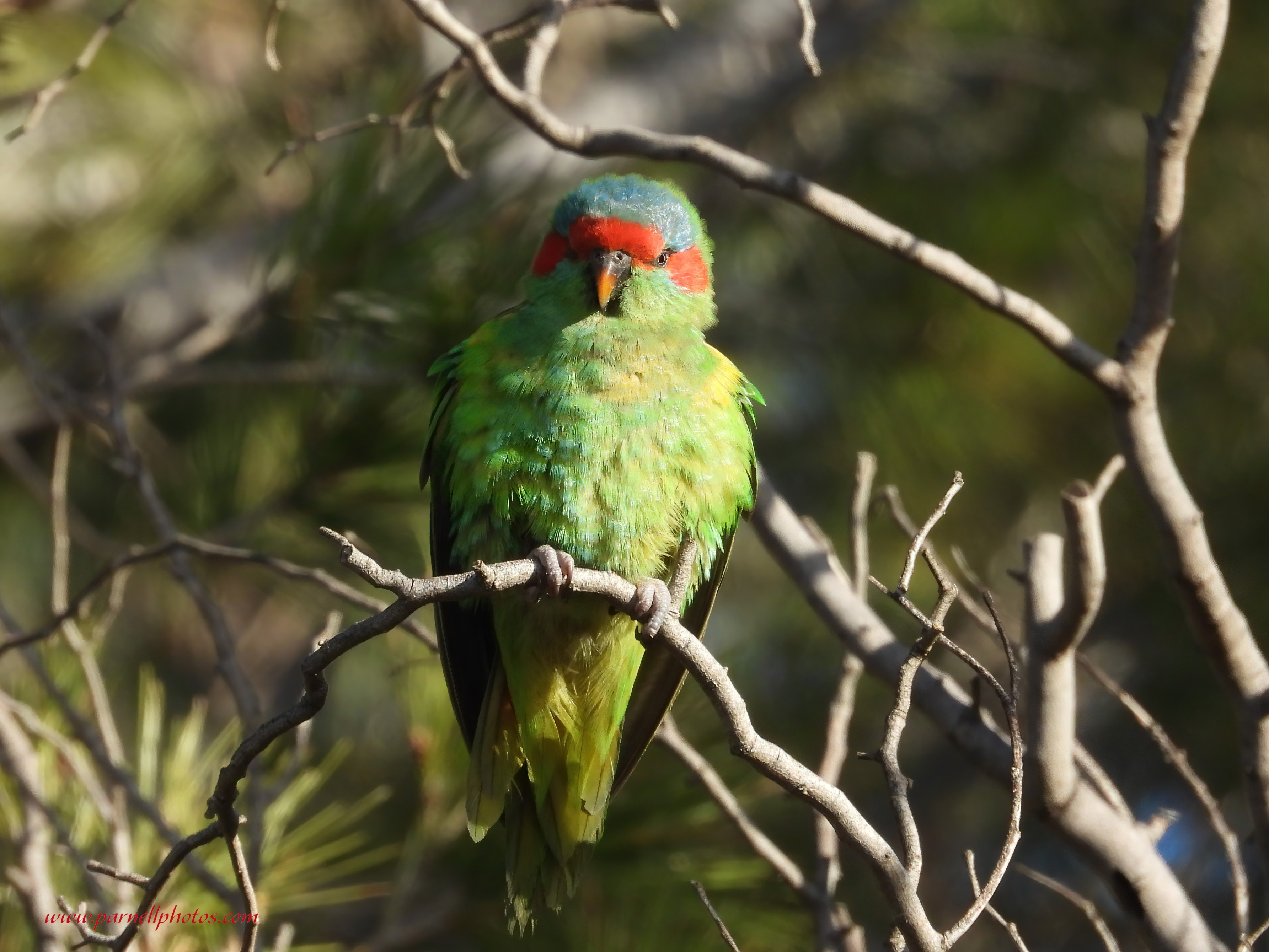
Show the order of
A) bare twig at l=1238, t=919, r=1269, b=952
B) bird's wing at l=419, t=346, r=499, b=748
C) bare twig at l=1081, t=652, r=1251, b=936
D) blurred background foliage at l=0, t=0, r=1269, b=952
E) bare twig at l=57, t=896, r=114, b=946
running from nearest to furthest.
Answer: bare twig at l=57, t=896, r=114, b=946 < bare twig at l=1238, t=919, r=1269, b=952 < bare twig at l=1081, t=652, r=1251, b=936 < bird's wing at l=419, t=346, r=499, b=748 < blurred background foliage at l=0, t=0, r=1269, b=952

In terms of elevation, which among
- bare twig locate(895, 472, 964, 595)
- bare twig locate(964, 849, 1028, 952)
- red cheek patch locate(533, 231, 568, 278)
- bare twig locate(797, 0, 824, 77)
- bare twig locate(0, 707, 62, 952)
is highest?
bare twig locate(797, 0, 824, 77)

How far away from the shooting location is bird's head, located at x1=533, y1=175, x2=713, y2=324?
293cm

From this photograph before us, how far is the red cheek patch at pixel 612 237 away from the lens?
9.62 ft

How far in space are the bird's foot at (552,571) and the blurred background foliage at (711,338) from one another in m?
0.89

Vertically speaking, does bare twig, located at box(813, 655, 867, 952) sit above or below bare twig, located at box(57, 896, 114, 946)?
above

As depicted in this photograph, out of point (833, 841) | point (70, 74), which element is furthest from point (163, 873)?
point (70, 74)

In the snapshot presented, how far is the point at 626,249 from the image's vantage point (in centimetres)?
295

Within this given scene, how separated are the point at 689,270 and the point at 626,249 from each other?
220mm

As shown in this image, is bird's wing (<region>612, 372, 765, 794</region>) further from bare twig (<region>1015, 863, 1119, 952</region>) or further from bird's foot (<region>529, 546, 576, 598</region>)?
bare twig (<region>1015, 863, 1119, 952</region>)

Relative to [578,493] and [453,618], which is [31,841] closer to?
[453,618]

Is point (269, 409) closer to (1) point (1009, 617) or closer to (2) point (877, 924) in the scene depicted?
(1) point (1009, 617)

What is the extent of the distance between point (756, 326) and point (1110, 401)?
2.89m

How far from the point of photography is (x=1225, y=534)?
4.61m

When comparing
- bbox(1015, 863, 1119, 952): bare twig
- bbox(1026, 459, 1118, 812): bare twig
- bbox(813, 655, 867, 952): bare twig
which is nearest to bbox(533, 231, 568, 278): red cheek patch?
bbox(813, 655, 867, 952): bare twig
